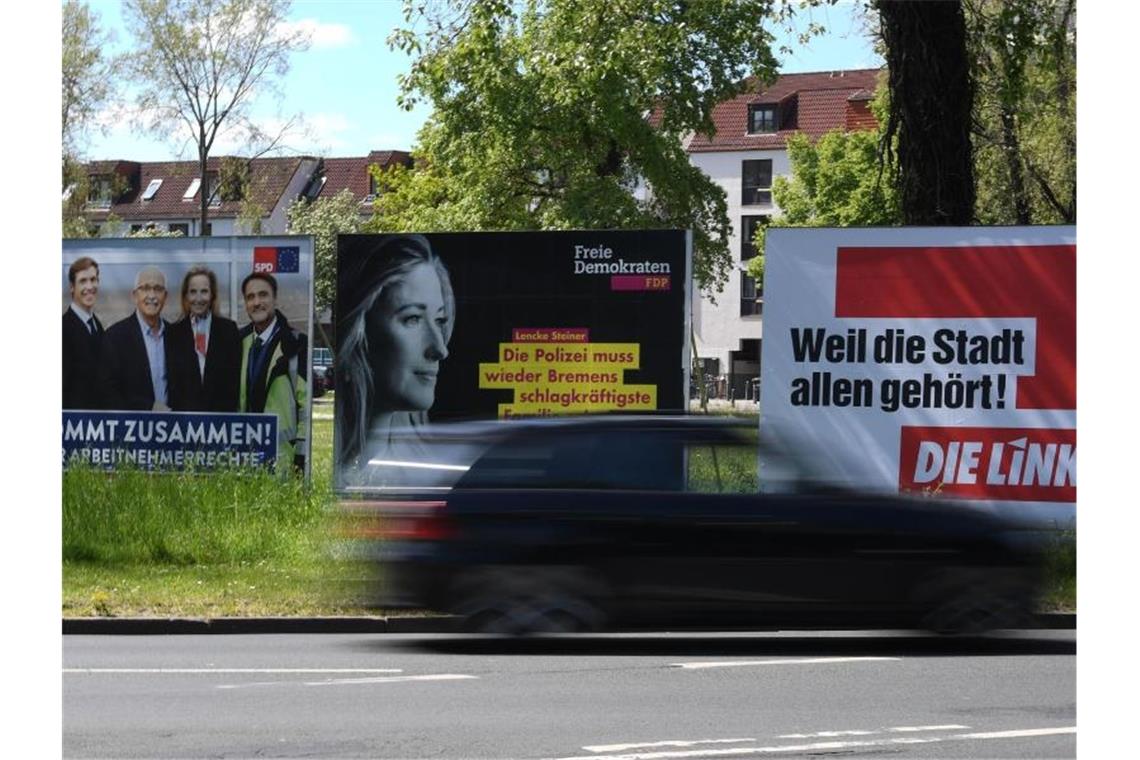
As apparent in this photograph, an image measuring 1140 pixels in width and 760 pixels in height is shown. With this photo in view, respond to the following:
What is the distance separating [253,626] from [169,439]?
19.5 feet

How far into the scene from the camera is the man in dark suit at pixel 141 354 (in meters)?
18.4

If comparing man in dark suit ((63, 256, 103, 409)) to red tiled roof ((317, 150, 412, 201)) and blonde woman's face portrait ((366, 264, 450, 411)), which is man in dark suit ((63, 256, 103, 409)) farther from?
red tiled roof ((317, 150, 412, 201))

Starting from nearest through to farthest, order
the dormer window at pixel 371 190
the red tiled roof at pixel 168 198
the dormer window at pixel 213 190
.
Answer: the dormer window at pixel 213 190 < the dormer window at pixel 371 190 < the red tiled roof at pixel 168 198

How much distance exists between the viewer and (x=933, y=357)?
1596cm

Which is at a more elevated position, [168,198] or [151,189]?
[151,189]

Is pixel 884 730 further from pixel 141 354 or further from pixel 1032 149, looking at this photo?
pixel 1032 149

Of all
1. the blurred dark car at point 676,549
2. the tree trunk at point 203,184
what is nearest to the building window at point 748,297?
the tree trunk at point 203,184

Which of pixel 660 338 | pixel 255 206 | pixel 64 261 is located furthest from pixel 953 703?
pixel 255 206

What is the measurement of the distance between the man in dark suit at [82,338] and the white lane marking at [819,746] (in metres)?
12.2

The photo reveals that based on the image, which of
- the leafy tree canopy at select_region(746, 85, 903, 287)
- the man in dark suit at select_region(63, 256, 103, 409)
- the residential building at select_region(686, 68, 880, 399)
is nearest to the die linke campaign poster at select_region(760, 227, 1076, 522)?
the man in dark suit at select_region(63, 256, 103, 409)

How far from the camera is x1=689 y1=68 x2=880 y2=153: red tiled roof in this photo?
90.1 m

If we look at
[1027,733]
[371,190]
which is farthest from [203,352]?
[371,190]

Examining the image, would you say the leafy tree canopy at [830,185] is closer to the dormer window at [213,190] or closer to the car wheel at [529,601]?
the dormer window at [213,190]

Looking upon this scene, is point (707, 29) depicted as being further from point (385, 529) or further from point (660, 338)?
point (385, 529)
